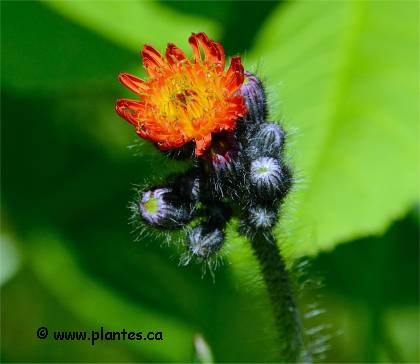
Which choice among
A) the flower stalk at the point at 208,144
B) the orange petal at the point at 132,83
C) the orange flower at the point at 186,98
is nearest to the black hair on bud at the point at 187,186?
the flower stalk at the point at 208,144

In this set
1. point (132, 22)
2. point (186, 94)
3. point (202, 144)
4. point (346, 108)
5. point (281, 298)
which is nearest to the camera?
point (202, 144)

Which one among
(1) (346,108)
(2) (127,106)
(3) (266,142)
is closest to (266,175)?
(3) (266,142)

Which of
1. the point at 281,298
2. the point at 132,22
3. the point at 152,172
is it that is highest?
the point at 132,22

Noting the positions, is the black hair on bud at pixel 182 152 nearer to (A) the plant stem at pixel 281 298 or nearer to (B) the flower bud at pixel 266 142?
(B) the flower bud at pixel 266 142

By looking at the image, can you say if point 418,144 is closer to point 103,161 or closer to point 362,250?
point 362,250

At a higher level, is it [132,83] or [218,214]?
[132,83]

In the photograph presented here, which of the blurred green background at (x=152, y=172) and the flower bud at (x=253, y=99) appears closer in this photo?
the flower bud at (x=253, y=99)

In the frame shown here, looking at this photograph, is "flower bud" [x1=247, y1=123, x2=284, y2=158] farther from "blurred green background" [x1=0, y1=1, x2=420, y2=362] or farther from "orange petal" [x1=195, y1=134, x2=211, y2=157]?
"blurred green background" [x1=0, y1=1, x2=420, y2=362]

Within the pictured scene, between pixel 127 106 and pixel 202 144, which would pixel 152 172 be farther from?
pixel 202 144
